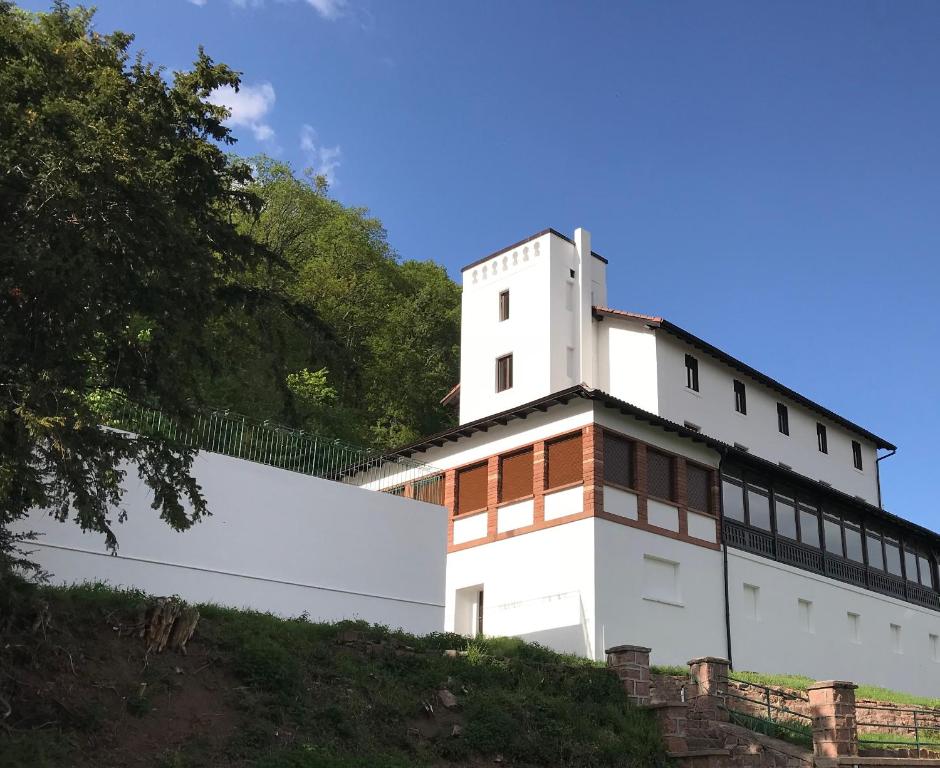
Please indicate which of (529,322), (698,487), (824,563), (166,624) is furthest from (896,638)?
Result: (166,624)

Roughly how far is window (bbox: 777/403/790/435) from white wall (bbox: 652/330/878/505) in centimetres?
16

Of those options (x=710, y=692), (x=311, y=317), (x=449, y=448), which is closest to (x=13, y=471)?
(x=311, y=317)

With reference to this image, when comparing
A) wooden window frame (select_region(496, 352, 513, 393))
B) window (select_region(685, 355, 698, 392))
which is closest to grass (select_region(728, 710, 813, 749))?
window (select_region(685, 355, 698, 392))

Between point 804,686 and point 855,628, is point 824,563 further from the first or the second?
point 804,686

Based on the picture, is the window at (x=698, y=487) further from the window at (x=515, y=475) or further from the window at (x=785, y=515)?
the window at (x=515, y=475)

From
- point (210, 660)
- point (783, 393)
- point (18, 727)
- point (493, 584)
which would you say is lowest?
point (18, 727)

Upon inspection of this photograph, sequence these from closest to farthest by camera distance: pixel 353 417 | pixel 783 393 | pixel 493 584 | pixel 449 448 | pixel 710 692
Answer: pixel 710 692 → pixel 493 584 → pixel 449 448 → pixel 783 393 → pixel 353 417

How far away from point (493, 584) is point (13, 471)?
15.6 metres

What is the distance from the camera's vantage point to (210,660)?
40.0ft

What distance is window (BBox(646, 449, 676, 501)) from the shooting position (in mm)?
23922

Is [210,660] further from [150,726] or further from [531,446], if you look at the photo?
[531,446]

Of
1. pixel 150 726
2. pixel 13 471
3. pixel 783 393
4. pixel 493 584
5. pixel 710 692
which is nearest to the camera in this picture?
pixel 13 471

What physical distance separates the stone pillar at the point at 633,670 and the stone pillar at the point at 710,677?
33.5 inches

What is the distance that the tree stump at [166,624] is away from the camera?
12.0 meters
